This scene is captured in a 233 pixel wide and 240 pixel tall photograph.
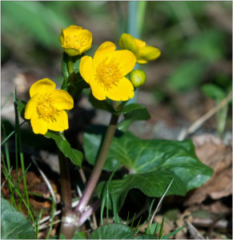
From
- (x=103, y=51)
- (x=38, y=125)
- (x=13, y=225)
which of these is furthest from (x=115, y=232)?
(x=103, y=51)

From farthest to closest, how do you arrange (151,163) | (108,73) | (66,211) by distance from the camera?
(151,163), (66,211), (108,73)

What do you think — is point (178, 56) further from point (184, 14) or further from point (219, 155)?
point (219, 155)

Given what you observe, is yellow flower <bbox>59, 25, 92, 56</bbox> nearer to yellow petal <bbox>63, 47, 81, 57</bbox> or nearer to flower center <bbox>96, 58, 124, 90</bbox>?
yellow petal <bbox>63, 47, 81, 57</bbox>

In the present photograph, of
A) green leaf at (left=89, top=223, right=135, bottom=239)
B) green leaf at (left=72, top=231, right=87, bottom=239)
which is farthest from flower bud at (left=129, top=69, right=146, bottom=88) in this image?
green leaf at (left=72, top=231, right=87, bottom=239)

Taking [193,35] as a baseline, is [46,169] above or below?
below

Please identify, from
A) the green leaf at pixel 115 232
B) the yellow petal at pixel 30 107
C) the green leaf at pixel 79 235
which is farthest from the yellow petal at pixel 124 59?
the green leaf at pixel 79 235

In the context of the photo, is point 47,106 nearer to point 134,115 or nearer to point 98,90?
point 98,90

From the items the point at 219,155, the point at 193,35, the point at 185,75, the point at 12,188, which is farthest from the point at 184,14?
the point at 12,188
